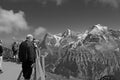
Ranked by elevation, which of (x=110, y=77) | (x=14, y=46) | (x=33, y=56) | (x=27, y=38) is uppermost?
(x=14, y=46)

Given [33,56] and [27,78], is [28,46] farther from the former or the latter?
[27,78]

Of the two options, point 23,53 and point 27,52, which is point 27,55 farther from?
point 23,53

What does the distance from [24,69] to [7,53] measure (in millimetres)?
33364

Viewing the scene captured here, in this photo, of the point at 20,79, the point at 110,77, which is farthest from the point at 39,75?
the point at 110,77

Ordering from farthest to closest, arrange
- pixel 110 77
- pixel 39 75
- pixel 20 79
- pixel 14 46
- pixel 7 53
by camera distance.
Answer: pixel 7 53, pixel 14 46, pixel 110 77, pixel 20 79, pixel 39 75

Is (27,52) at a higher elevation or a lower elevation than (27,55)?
higher

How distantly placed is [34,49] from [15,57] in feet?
58.8

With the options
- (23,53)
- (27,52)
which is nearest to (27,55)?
(27,52)

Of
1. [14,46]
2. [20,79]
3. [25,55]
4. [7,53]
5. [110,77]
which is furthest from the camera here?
[7,53]

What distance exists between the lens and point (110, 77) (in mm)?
18406

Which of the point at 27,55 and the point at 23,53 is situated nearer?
the point at 27,55

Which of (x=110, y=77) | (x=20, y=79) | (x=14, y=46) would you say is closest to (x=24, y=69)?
(x=20, y=79)

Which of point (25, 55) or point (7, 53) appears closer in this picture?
point (25, 55)

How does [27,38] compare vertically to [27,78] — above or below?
above
